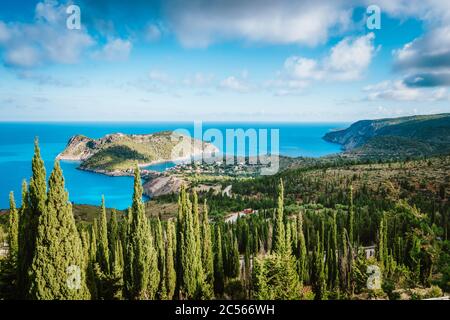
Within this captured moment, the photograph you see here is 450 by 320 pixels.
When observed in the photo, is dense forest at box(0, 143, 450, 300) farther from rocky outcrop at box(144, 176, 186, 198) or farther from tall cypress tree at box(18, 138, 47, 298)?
rocky outcrop at box(144, 176, 186, 198)

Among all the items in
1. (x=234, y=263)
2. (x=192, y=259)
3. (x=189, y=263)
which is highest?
(x=192, y=259)

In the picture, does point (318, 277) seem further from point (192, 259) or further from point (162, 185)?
point (162, 185)

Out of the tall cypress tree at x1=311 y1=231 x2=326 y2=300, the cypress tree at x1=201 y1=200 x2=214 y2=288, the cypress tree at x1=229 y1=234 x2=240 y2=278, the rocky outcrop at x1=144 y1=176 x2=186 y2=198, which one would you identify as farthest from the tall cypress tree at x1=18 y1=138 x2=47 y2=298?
the rocky outcrop at x1=144 y1=176 x2=186 y2=198

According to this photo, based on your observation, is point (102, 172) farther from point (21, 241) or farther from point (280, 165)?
point (21, 241)

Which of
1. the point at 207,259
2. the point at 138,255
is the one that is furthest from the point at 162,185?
the point at 138,255
